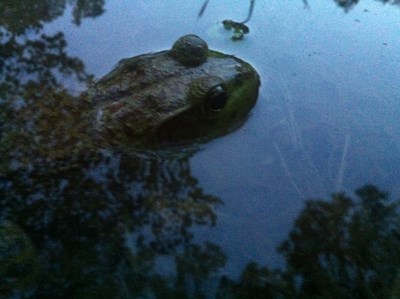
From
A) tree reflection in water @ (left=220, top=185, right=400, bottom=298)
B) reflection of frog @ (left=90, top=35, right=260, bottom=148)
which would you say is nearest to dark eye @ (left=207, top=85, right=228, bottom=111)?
reflection of frog @ (left=90, top=35, right=260, bottom=148)

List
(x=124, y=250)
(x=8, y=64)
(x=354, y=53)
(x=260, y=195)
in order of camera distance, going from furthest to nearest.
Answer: (x=354, y=53) → (x=8, y=64) → (x=260, y=195) → (x=124, y=250)

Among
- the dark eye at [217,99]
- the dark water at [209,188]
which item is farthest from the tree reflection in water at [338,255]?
the dark eye at [217,99]

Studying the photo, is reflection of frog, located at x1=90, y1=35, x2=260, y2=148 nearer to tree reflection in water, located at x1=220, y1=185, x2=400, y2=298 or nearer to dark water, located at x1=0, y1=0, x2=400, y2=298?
dark water, located at x1=0, y1=0, x2=400, y2=298

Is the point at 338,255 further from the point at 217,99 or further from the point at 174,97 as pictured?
the point at 174,97

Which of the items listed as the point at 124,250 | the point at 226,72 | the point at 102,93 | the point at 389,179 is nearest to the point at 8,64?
the point at 102,93

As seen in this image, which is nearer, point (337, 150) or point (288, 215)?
point (288, 215)

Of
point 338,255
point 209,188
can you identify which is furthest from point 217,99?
point 338,255

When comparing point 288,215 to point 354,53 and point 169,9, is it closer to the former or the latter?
point 354,53
